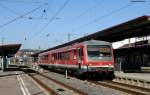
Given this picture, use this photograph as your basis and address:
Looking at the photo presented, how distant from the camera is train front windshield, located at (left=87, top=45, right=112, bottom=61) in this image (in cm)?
2836

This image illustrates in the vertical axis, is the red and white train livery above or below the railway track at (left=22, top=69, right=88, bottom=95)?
above

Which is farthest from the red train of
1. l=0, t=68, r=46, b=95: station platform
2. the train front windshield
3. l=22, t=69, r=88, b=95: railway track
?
l=0, t=68, r=46, b=95: station platform

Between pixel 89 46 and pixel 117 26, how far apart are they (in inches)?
161

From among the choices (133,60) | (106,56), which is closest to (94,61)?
(106,56)

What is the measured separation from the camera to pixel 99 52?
28.6 meters

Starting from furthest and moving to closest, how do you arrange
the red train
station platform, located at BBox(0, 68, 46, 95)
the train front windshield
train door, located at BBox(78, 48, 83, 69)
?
train door, located at BBox(78, 48, 83, 69) → the train front windshield → the red train → station platform, located at BBox(0, 68, 46, 95)

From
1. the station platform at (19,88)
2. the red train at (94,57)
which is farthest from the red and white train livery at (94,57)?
the station platform at (19,88)

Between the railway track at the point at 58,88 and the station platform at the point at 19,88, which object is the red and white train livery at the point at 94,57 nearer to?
the railway track at the point at 58,88

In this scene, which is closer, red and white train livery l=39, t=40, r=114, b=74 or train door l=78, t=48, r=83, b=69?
red and white train livery l=39, t=40, r=114, b=74

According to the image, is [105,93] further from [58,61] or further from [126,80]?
[58,61]

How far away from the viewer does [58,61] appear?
4094cm

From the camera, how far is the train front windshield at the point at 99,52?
2836 centimetres

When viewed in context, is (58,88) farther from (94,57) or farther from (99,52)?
(99,52)

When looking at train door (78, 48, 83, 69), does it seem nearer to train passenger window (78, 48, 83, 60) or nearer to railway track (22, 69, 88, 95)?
train passenger window (78, 48, 83, 60)
